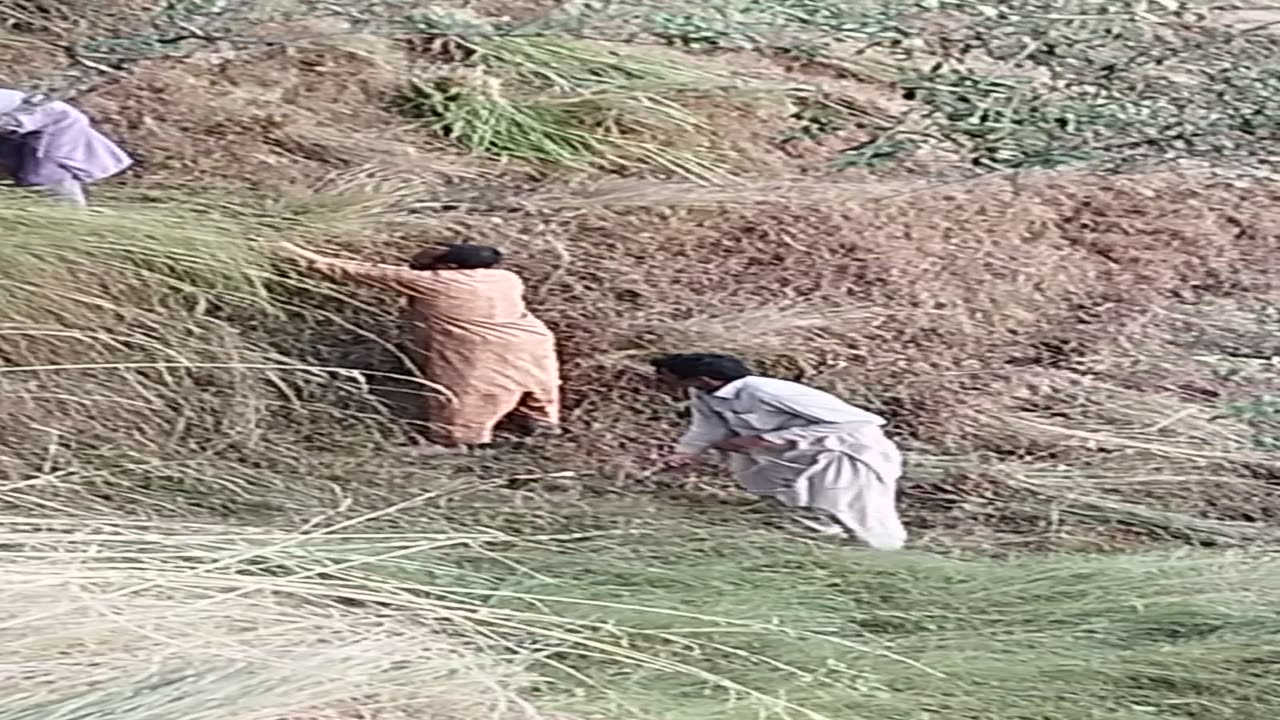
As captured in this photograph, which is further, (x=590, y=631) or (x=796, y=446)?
(x=796, y=446)

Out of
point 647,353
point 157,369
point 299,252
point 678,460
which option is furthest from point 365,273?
point 678,460

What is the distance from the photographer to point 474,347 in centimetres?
260

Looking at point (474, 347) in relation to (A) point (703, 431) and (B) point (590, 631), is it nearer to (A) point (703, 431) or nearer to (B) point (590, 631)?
(A) point (703, 431)

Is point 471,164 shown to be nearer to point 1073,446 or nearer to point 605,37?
point 605,37

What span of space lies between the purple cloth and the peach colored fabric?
58 centimetres

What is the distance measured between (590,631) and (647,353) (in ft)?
3.41

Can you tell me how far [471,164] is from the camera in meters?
3.35

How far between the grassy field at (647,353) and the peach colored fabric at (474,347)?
7 centimetres

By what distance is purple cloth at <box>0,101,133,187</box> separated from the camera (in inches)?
115

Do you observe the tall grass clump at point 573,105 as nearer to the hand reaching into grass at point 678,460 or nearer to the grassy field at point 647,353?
the grassy field at point 647,353

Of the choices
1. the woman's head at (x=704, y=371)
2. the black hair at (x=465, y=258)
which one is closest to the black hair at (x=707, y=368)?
the woman's head at (x=704, y=371)

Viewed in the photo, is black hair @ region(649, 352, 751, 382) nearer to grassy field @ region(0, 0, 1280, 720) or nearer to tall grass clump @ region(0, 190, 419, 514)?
grassy field @ region(0, 0, 1280, 720)

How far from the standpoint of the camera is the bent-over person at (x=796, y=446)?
2340 mm

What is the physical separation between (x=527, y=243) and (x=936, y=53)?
1266 millimetres
